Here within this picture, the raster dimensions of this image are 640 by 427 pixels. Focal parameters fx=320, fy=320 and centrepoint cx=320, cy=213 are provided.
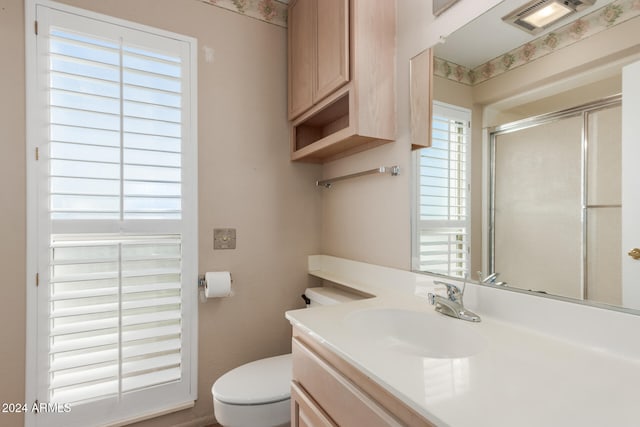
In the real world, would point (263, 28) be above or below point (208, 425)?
above

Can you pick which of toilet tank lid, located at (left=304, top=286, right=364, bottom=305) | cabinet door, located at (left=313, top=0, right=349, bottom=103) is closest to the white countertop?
toilet tank lid, located at (left=304, top=286, right=364, bottom=305)

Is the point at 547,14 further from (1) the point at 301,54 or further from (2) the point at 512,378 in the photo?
(1) the point at 301,54

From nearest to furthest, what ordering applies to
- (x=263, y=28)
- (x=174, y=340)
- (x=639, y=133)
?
(x=639, y=133), (x=174, y=340), (x=263, y=28)

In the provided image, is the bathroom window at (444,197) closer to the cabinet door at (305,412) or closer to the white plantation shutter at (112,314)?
the cabinet door at (305,412)

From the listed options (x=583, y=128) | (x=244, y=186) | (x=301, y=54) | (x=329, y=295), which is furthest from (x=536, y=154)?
(x=244, y=186)

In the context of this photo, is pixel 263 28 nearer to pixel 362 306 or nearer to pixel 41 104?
pixel 41 104

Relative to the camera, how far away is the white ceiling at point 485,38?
1052 mm

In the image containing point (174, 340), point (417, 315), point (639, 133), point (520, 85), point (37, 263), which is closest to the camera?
point (639, 133)

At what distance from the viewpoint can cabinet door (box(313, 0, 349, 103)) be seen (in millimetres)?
1421

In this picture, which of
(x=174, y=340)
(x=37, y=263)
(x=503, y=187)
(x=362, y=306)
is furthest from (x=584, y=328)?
(x=37, y=263)

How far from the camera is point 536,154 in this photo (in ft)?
3.28

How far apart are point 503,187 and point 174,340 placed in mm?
1697

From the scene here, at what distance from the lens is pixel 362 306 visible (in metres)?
1.25

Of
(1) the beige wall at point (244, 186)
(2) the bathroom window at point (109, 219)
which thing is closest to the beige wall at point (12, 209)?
(2) the bathroom window at point (109, 219)
